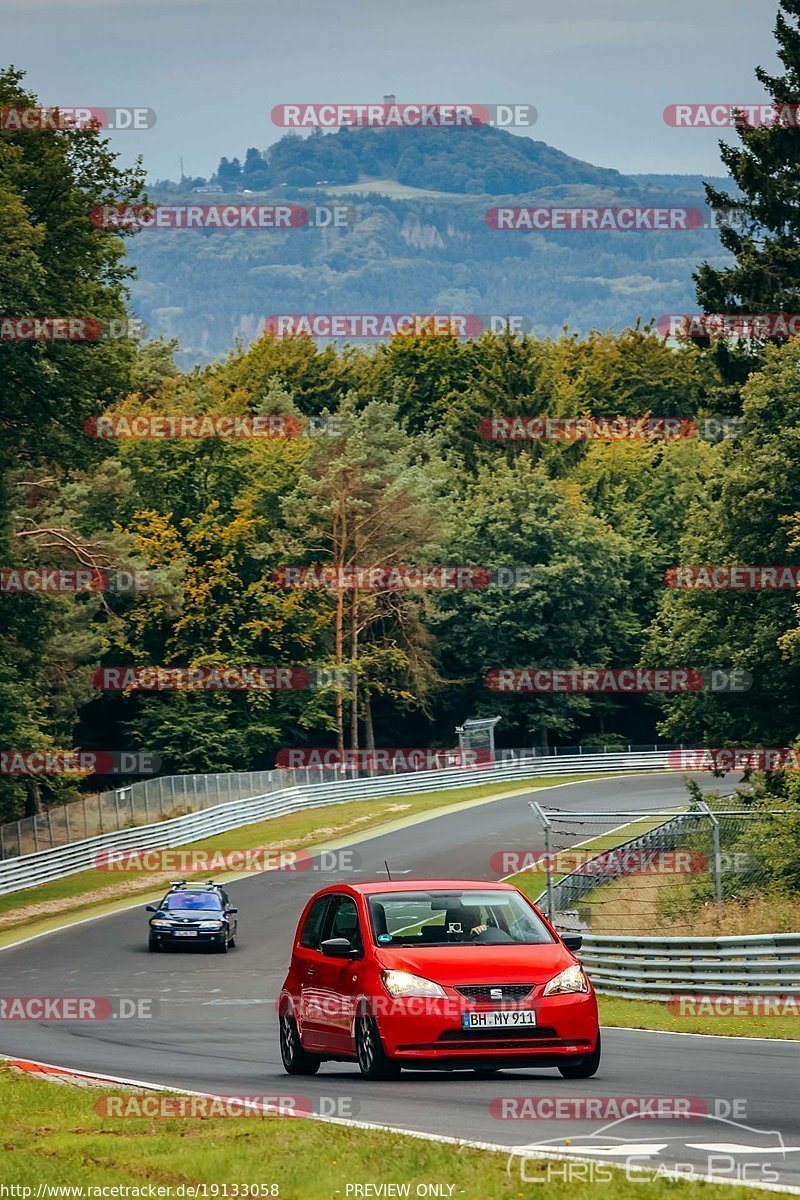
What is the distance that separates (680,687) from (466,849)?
335 inches

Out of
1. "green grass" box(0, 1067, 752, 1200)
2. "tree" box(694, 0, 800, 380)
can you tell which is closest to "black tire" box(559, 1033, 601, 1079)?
"green grass" box(0, 1067, 752, 1200)

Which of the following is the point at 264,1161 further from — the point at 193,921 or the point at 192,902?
the point at 192,902

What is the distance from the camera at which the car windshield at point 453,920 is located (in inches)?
560

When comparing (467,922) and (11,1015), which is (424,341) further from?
(467,922)

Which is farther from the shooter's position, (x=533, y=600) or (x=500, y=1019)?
(x=533, y=600)

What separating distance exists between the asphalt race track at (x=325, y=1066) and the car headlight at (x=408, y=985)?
2.27 ft

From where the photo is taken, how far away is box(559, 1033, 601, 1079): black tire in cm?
1366

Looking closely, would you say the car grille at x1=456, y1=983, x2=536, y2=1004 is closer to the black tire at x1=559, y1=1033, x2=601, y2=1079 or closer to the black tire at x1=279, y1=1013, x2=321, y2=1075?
the black tire at x1=559, y1=1033, x2=601, y2=1079

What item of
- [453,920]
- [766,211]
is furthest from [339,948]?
[766,211]

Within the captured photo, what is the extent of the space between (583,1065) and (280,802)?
54144 millimetres

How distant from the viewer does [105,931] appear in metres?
42.0

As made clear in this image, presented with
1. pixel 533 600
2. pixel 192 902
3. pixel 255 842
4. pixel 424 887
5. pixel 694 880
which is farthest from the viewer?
pixel 533 600

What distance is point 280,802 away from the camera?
221 ft

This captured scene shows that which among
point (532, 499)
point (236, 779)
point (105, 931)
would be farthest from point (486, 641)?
point (105, 931)
